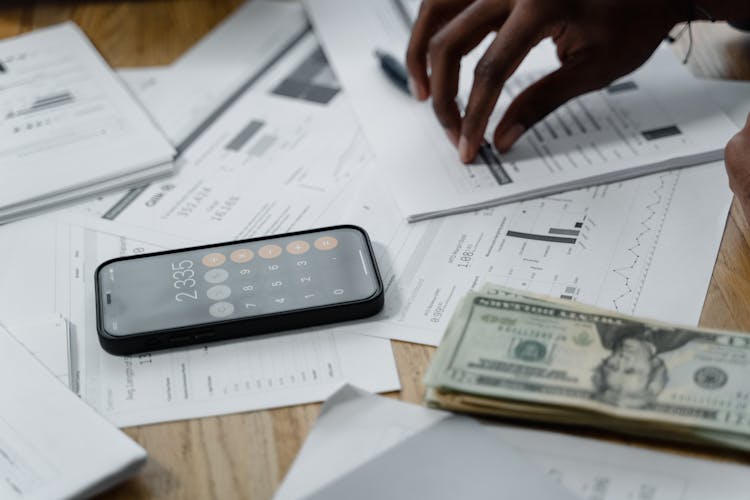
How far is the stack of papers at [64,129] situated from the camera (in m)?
0.79

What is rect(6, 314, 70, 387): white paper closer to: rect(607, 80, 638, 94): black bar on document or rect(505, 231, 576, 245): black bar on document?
rect(505, 231, 576, 245): black bar on document

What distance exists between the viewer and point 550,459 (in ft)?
1.77

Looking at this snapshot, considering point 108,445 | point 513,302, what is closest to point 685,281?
point 513,302

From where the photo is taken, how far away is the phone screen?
2.06 ft

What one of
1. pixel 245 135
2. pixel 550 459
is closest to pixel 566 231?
pixel 550 459

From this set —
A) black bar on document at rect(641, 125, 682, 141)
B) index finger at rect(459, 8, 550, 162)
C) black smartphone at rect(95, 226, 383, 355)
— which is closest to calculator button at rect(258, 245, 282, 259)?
black smartphone at rect(95, 226, 383, 355)

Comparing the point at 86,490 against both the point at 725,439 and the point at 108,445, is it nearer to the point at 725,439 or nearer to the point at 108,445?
the point at 108,445

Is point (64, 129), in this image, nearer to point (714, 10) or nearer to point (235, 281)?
point (235, 281)

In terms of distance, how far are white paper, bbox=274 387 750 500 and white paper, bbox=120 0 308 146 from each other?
415 mm

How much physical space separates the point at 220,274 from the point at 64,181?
0.23m

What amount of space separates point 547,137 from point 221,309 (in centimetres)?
38

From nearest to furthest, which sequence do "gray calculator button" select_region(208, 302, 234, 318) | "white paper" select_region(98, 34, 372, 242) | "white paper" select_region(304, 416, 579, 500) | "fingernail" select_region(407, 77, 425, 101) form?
"white paper" select_region(304, 416, 579, 500), "gray calculator button" select_region(208, 302, 234, 318), "white paper" select_region(98, 34, 372, 242), "fingernail" select_region(407, 77, 425, 101)

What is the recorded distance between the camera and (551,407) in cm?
55

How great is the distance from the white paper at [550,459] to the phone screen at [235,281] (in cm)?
10
